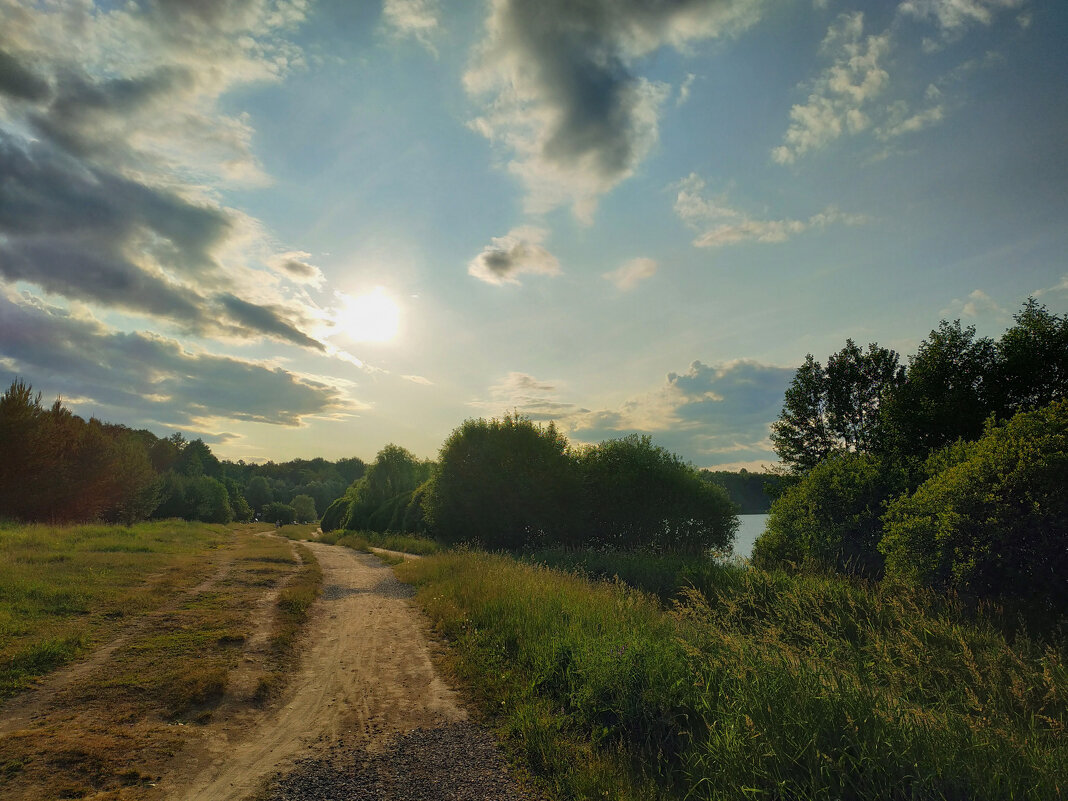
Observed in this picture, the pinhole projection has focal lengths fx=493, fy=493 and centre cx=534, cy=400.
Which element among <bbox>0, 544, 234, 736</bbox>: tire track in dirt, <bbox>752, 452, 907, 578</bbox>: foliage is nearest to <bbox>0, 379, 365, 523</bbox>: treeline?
<bbox>0, 544, 234, 736</bbox>: tire track in dirt

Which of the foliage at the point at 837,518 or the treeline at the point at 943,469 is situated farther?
the foliage at the point at 837,518

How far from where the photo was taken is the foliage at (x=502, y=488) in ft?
102

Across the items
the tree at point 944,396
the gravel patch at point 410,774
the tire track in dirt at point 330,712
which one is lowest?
the tire track in dirt at point 330,712

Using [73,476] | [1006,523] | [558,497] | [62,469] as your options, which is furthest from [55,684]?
[73,476]

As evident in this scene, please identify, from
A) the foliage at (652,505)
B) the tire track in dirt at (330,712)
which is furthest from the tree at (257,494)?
the tire track in dirt at (330,712)

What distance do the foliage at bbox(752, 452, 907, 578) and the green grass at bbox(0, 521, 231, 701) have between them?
19276 millimetres

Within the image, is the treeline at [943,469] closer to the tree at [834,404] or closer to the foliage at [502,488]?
the tree at [834,404]

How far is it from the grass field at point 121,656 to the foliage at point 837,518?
55.4ft

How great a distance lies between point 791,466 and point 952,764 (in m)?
30.6

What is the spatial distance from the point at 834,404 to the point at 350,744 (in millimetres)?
33533

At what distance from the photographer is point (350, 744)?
562cm

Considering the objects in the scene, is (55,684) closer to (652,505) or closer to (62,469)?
(652,505)

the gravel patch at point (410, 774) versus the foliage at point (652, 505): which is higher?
the foliage at point (652, 505)

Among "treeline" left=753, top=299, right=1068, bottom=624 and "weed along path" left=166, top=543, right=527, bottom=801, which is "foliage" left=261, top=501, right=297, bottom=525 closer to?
"treeline" left=753, top=299, right=1068, bottom=624
